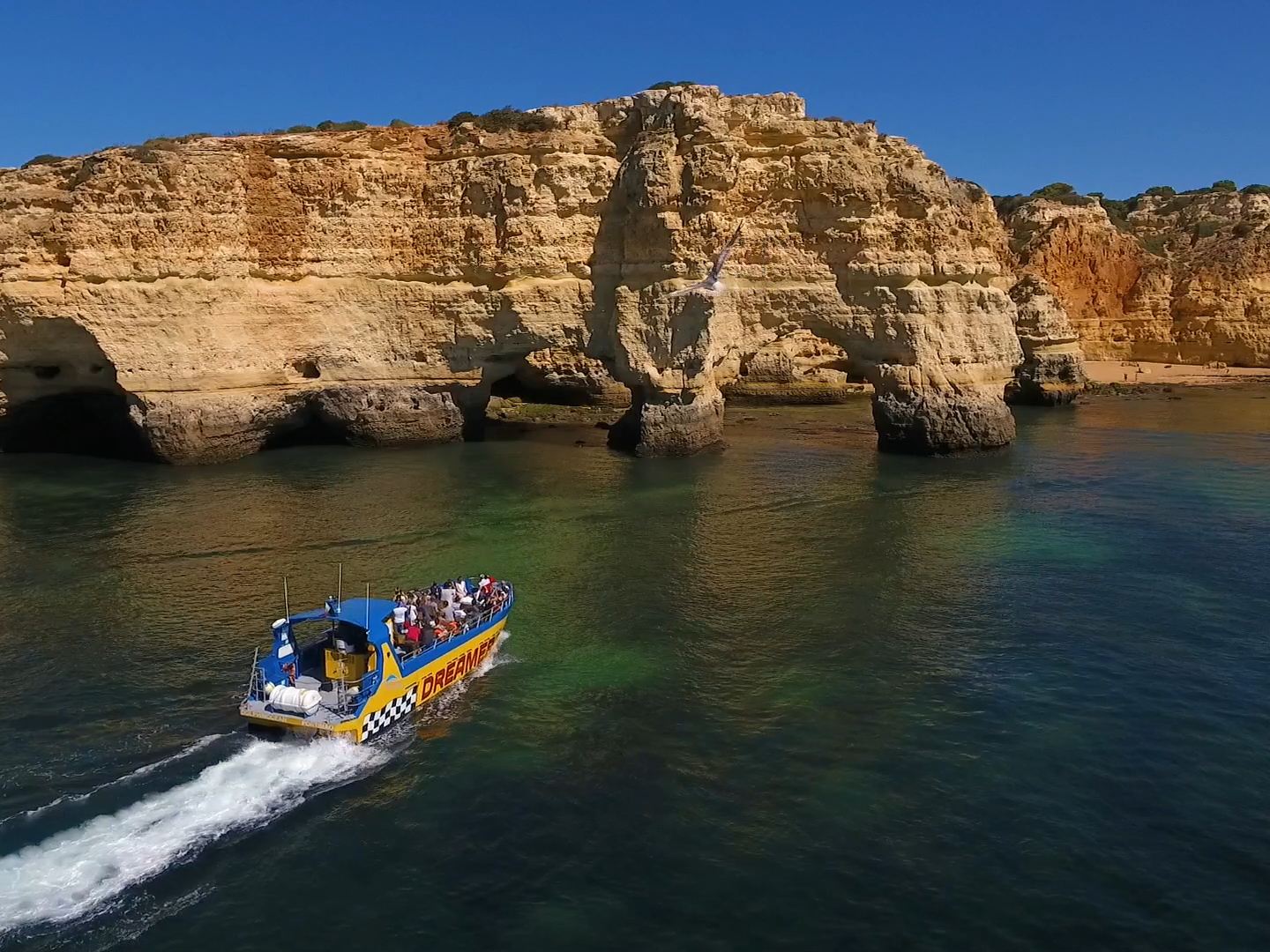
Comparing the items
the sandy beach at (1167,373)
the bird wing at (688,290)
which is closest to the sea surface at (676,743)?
the bird wing at (688,290)

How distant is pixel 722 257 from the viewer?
3184 centimetres

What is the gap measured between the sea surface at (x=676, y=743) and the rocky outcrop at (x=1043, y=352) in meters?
28.3

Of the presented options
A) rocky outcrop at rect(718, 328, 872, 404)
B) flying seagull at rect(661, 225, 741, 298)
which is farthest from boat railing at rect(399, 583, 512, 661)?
rocky outcrop at rect(718, 328, 872, 404)

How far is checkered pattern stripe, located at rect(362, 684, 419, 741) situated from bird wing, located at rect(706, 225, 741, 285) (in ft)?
69.3

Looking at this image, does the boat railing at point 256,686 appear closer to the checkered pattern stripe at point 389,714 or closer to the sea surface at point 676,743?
the sea surface at point 676,743

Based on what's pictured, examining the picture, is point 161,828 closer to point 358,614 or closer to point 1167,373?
point 358,614

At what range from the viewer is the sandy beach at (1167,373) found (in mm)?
60844

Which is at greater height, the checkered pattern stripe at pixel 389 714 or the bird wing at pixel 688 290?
the bird wing at pixel 688 290

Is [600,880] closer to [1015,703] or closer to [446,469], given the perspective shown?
[1015,703]

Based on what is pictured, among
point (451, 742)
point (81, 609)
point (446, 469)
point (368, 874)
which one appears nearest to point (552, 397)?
point (446, 469)

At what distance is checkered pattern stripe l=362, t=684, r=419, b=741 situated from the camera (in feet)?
44.5

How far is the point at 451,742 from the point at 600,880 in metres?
3.96

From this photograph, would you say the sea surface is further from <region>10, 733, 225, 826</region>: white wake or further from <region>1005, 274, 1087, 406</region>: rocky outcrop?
<region>1005, 274, 1087, 406</region>: rocky outcrop

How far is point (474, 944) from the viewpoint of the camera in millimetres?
9398
